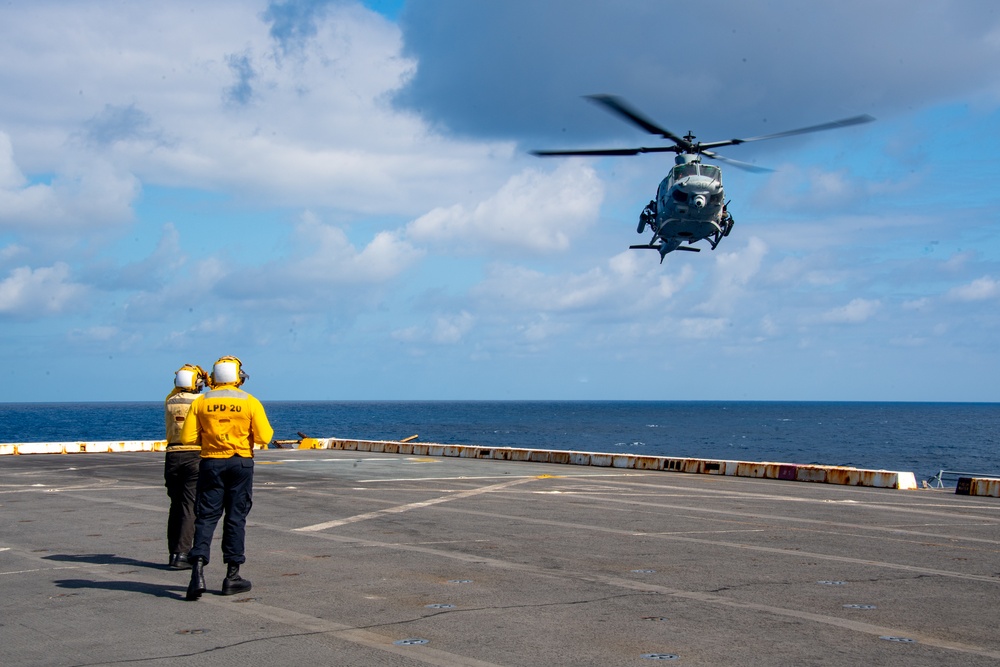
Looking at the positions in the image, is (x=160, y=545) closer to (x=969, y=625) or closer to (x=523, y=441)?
(x=969, y=625)

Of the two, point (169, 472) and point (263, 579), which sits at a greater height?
point (169, 472)

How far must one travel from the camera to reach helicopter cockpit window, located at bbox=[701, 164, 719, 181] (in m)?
32.1

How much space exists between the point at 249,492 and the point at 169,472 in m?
1.97

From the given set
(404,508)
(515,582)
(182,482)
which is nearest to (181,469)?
(182,482)

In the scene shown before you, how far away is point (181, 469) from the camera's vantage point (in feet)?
35.1

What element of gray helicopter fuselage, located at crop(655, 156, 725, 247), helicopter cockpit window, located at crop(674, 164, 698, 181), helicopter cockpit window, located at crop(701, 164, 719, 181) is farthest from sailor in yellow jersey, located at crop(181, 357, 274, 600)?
helicopter cockpit window, located at crop(701, 164, 719, 181)

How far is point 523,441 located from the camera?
110m

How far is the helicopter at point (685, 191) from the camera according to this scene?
3136 centimetres

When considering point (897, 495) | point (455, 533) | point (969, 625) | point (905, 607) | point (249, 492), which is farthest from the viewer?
point (897, 495)

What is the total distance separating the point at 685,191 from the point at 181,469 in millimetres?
23626

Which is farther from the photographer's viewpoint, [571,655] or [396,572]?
[396,572]

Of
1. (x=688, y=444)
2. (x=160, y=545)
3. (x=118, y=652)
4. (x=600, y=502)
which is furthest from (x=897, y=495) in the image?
(x=688, y=444)

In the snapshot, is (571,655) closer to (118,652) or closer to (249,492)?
(118,652)

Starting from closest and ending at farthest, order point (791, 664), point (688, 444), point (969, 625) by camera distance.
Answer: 1. point (791, 664)
2. point (969, 625)
3. point (688, 444)
